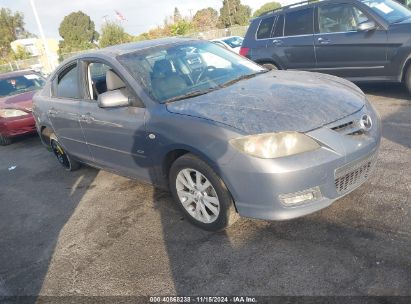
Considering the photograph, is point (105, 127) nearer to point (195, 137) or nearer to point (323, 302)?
point (195, 137)

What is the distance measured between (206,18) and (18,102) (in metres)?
57.7

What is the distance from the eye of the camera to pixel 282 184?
2.96 metres

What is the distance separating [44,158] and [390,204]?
228 inches

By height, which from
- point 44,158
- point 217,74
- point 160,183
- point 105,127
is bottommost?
point 44,158

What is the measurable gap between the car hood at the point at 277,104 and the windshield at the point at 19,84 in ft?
23.9

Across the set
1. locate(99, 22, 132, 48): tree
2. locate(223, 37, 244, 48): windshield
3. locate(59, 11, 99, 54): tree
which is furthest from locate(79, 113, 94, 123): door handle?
locate(59, 11, 99, 54): tree

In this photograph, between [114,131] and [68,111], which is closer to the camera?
[114,131]

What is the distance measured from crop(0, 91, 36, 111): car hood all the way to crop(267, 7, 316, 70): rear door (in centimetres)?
514

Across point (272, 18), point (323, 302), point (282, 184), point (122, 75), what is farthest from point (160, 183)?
point (272, 18)

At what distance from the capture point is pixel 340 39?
7.04 metres

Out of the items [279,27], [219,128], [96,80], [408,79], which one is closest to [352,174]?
[219,128]

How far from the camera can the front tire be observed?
3.27 meters

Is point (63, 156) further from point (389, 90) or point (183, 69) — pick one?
point (389, 90)

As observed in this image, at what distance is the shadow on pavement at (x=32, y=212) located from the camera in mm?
3506
